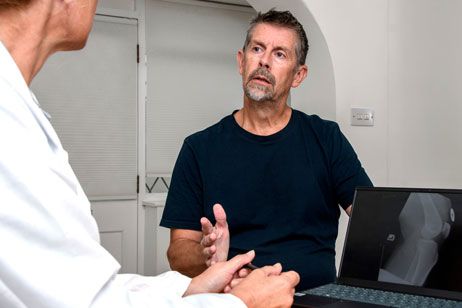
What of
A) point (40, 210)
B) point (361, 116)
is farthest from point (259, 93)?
point (361, 116)

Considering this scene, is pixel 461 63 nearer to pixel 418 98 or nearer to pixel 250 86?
pixel 418 98

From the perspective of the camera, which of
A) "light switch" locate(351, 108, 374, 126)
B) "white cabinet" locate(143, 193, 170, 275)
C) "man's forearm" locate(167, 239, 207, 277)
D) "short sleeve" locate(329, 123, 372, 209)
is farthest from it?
"white cabinet" locate(143, 193, 170, 275)

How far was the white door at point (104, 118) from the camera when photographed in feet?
11.6

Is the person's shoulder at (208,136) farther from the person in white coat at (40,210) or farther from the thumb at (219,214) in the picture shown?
the person in white coat at (40,210)

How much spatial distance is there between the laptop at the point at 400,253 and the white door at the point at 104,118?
9.00ft

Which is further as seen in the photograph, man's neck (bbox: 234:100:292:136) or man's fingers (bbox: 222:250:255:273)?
man's neck (bbox: 234:100:292:136)

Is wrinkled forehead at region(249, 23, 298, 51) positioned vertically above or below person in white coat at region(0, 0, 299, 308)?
above

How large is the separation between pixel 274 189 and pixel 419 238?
0.55m

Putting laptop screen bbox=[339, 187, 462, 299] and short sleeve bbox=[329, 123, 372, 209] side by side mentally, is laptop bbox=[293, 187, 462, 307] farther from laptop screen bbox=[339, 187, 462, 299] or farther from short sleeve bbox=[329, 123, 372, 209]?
short sleeve bbox=[329, 123, 372, 209]

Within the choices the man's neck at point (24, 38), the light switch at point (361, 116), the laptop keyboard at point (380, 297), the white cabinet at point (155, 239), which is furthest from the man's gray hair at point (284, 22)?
the white cabinet at point (155, 239)

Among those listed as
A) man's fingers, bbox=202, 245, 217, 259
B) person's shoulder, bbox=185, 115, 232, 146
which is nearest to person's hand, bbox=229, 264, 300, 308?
man's fingers, bbox=202, 245, 217, 259

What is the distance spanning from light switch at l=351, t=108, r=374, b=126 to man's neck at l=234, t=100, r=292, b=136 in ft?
4.16

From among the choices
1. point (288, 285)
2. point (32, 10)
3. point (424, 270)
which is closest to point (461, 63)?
point (424, 270)

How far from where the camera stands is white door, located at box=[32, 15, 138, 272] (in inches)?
139
